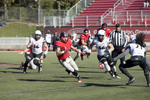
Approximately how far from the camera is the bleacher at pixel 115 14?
3350 centimetres

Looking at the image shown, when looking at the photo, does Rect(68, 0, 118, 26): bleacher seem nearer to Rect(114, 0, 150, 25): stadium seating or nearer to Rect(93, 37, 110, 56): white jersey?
Rect(114, 0, 150, 25): stadium seating

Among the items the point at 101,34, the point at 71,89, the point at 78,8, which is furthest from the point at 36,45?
the point at 78,8

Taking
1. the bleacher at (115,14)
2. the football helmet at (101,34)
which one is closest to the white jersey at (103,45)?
the football helmet at (101,34)

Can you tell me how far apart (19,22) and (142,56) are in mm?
45843

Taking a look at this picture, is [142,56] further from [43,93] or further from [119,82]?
[43,93]

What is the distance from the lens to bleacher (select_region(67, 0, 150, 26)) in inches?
1319

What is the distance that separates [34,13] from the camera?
5088 cm

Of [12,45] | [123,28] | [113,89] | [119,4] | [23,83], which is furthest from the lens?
[119,4]

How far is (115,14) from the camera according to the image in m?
35.7

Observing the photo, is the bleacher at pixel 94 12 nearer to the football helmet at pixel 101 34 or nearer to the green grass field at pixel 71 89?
the football helmet at pixel 101 34

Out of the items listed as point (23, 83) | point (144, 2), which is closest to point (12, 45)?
point (144, 2)

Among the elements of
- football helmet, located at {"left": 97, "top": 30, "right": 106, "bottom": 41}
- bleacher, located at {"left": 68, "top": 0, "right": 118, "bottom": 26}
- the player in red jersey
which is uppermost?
bleacher, located at {"left": 68, "top": 0, "right": 118, "bottom": 26}

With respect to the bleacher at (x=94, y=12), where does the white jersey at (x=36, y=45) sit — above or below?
below

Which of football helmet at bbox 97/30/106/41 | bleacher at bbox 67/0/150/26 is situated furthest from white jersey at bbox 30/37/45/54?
bleacher at bbox 67/0/150/26
